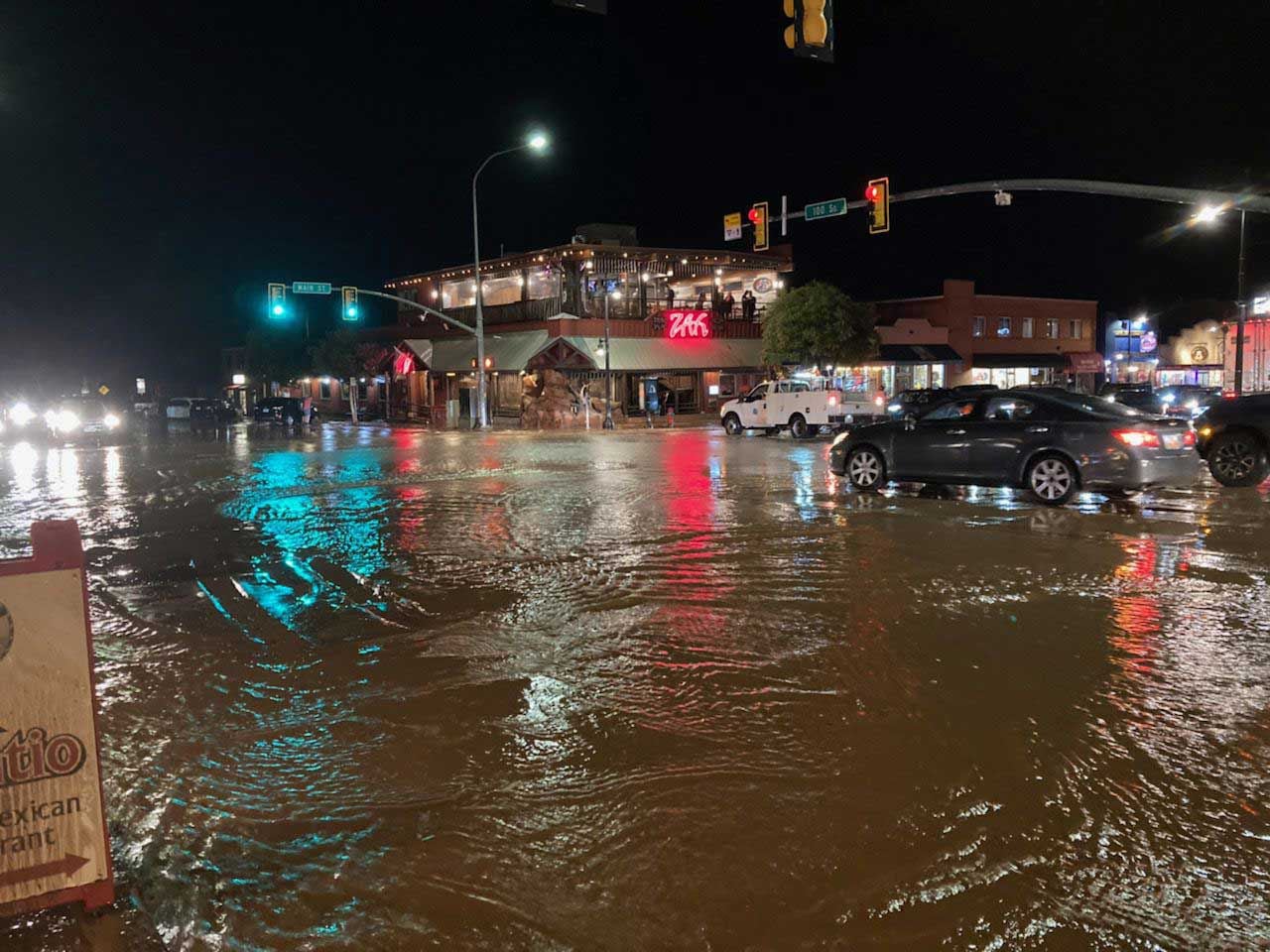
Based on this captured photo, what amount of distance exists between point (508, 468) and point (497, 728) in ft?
53.1

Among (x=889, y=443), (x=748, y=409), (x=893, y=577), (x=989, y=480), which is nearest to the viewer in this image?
(x=893, y=577)

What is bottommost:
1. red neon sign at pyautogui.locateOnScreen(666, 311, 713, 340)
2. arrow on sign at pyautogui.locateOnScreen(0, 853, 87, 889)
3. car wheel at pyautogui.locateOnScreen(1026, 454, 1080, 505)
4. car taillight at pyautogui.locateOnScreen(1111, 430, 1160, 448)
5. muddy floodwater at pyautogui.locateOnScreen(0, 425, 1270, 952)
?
muddy floodwater at pyautogui.locateOnScreen(0, 425, 1270, 952)

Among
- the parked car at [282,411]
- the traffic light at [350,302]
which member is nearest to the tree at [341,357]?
the parked car at [282,411]

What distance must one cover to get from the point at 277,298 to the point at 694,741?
129ft

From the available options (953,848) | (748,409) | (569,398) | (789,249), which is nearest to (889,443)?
(953,848)

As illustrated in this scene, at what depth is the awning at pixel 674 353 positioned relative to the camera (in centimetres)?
4878

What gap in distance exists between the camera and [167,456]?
27266 mm

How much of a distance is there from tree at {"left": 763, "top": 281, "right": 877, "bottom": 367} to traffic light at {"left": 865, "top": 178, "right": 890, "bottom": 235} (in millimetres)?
24976

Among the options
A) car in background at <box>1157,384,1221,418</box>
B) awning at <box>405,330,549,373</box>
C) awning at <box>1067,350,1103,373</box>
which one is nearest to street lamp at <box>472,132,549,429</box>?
awning at <box>405,330,549,373</box>

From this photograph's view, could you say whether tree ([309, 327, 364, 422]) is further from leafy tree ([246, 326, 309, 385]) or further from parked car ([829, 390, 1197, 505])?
parked car ([829, 390, 1197, 505])

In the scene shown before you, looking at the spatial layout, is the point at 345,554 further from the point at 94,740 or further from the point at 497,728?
the point at 94,740

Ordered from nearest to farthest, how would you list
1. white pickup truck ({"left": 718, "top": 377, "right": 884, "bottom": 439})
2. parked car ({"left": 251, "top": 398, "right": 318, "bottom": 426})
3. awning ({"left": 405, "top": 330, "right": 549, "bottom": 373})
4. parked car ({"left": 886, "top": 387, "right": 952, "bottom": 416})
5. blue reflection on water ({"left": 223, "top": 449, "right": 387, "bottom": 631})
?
1. blue reflection on water ({"left": 223, "top": 449, "right": 387, "bottom": 631})
2. white pickup truck ({"left": 718, "top": 377, "right": 884, "bottom": 439})
3. parked car ({"left": 886, "top": 387, "right": 952, "bottom": 416})
4. parked car ({"left": 251, "top": 398, "right": 318, "bottom": 426})
5. awning ({"left": 405, "top": 330, "right": 549, "bottom": 373})

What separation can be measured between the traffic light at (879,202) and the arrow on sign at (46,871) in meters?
21.3

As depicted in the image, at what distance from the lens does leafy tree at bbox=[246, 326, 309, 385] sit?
244 ft
